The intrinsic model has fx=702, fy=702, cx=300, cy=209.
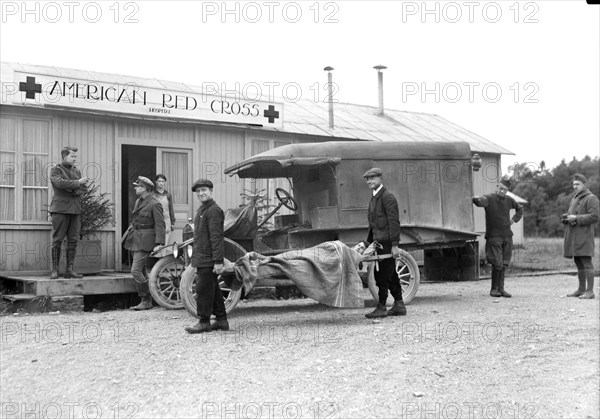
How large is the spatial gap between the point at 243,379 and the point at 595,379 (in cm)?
301

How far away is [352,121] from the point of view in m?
17.9

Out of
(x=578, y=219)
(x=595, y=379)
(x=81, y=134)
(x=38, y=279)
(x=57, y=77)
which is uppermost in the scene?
(x=57, y=77)

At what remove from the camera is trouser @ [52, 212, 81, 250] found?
10.3 m

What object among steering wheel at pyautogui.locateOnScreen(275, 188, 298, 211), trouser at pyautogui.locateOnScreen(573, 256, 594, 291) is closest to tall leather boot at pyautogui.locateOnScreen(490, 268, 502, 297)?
trouser at pyautogui.locateOnScreen(573, 256, 594, 291)

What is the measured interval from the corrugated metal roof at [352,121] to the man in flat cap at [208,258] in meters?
5.58

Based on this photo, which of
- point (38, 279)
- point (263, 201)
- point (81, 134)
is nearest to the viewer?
point (38, 279)

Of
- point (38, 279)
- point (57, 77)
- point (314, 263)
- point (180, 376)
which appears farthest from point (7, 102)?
point (180, 376)

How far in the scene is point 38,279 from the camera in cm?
1008

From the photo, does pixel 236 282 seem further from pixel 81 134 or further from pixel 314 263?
pixel 81 134

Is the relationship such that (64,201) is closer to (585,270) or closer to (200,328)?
(200,328)

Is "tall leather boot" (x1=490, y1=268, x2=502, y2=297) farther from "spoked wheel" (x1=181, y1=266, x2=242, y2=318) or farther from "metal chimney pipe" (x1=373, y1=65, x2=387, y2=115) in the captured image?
"metal chimney pipe" (x1=373, y1=65, x2=387, y2=115)

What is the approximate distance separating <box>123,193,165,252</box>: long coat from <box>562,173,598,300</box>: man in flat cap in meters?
6.37

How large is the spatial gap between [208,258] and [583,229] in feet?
21.8

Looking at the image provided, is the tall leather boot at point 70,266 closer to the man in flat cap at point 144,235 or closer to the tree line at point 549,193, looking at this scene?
the man in flat cap at point 144,235
